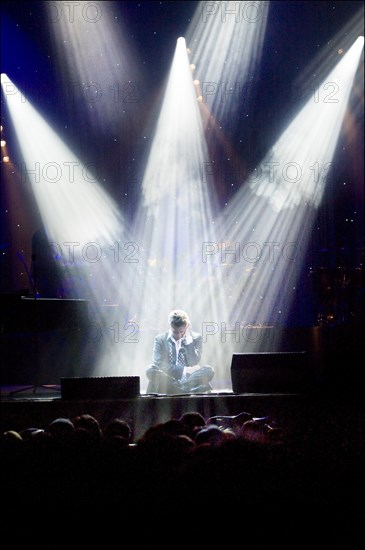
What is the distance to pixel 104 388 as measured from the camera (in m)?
4.18

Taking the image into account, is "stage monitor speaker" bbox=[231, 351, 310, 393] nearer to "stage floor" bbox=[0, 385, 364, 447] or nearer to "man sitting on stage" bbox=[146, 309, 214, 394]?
"stage floor" bbox=[0, 385, 364, 447]

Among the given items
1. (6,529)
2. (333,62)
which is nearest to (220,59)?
(333,62)

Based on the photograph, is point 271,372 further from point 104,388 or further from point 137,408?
point 104,388

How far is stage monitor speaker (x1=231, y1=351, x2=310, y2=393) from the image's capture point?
158 inches

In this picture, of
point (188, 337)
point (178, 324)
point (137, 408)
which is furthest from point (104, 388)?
point (188, 337)

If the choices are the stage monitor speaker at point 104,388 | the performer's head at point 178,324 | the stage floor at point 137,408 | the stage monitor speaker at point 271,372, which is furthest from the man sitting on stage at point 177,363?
the stage floor at point 137,408

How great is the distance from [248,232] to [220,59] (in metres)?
2.78

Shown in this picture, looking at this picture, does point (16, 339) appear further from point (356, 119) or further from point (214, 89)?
point (356, 119)

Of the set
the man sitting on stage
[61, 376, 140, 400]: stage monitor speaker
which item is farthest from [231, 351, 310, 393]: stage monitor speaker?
the man sitting on stage

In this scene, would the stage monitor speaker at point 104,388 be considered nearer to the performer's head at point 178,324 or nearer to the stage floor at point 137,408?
the stage floor at point 137,408

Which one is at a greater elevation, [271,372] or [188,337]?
→ [188,337]

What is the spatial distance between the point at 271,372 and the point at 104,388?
47.6 inches

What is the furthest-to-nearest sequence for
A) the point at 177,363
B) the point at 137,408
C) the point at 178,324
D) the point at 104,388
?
Result: the point at 177,363, the point at 178,324, the point at 104,388, the point at 137,408

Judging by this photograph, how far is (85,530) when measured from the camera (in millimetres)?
822
